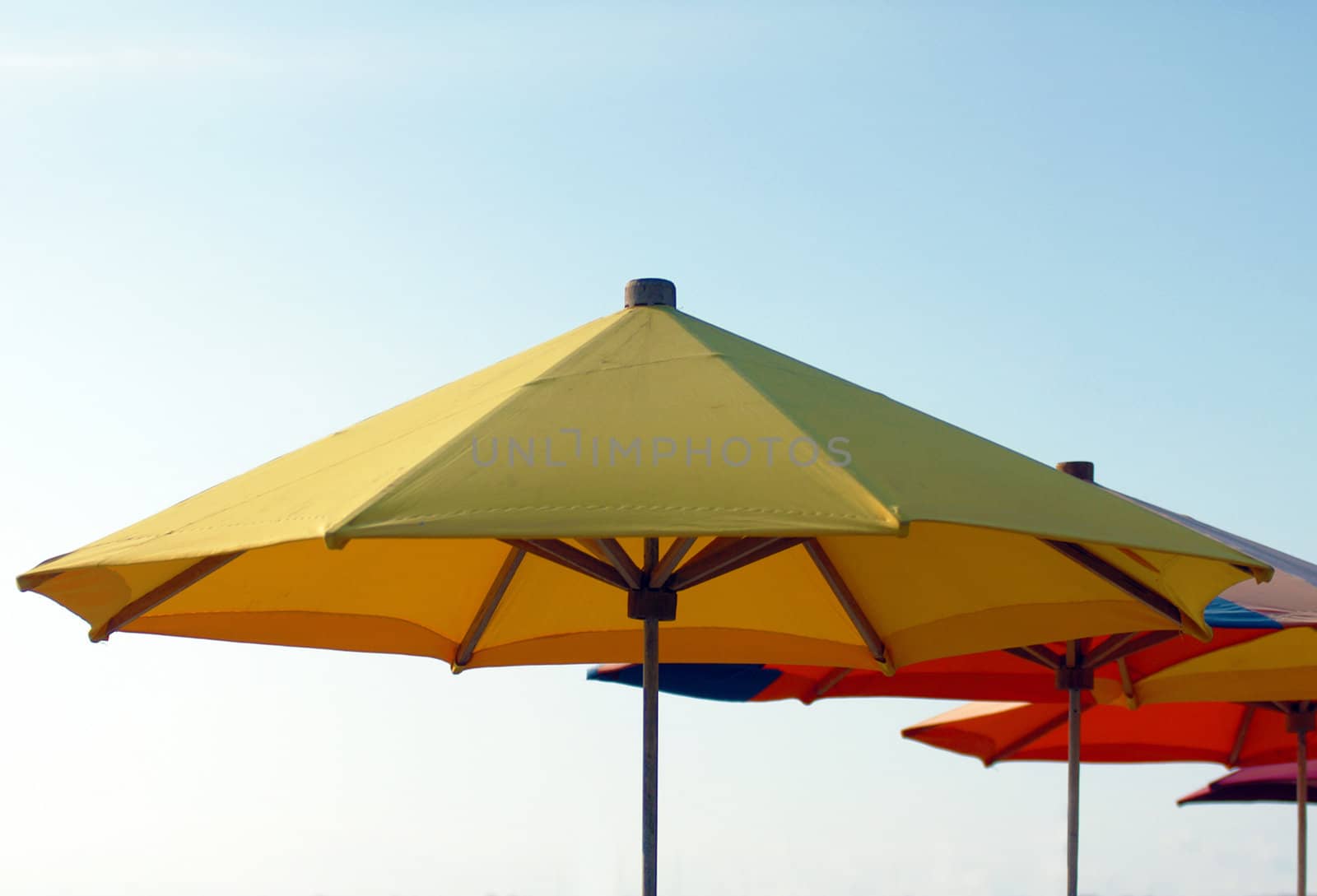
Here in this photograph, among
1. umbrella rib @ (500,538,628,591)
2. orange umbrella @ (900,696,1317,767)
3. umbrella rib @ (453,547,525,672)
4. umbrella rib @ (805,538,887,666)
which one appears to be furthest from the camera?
orange umbrella @ (900,696,1317,767)

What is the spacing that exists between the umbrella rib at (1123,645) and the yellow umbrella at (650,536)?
116cm

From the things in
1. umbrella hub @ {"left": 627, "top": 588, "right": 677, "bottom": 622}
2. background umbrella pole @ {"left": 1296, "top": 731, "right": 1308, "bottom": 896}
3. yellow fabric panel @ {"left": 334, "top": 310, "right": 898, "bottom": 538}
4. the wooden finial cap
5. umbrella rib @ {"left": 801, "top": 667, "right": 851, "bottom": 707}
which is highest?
the wooden finial cap

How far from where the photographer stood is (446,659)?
233 inches

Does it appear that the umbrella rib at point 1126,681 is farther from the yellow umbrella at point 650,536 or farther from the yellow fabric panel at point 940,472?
the yellow fabric panel at point 940,472

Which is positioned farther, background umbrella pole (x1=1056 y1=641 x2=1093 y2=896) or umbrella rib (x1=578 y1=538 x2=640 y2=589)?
Answer: background umbrella pole (x1=1056 y1=641 x2=1093 y2=896)

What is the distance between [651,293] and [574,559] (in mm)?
889

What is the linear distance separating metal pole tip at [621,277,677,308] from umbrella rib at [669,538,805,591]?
80cm

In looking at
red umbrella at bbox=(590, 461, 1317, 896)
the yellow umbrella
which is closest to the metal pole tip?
the yellow umbrella

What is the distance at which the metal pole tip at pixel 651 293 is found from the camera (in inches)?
190

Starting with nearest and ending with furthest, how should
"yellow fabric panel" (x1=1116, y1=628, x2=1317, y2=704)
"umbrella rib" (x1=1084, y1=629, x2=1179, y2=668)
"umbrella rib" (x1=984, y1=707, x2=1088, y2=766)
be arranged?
"umbrella rib" (x1=1084, y1=629, x2=1179, y2=668) < "yellow fabric panel" (x1=1116, y1=628, x2=1317, y2=704) < "umbrella rib" (x1=984, y1=707, x2=1088, y2=766)

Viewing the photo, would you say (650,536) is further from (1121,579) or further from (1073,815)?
(1073,815)

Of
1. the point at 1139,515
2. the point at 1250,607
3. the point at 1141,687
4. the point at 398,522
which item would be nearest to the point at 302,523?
the point at 398,522

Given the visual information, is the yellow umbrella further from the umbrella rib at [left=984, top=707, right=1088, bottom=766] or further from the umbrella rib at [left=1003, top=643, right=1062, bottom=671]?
the umbrella rib at [left=984, top=707, right=1088, bottom=766]

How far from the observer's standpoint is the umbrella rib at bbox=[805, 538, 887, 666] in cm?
562
